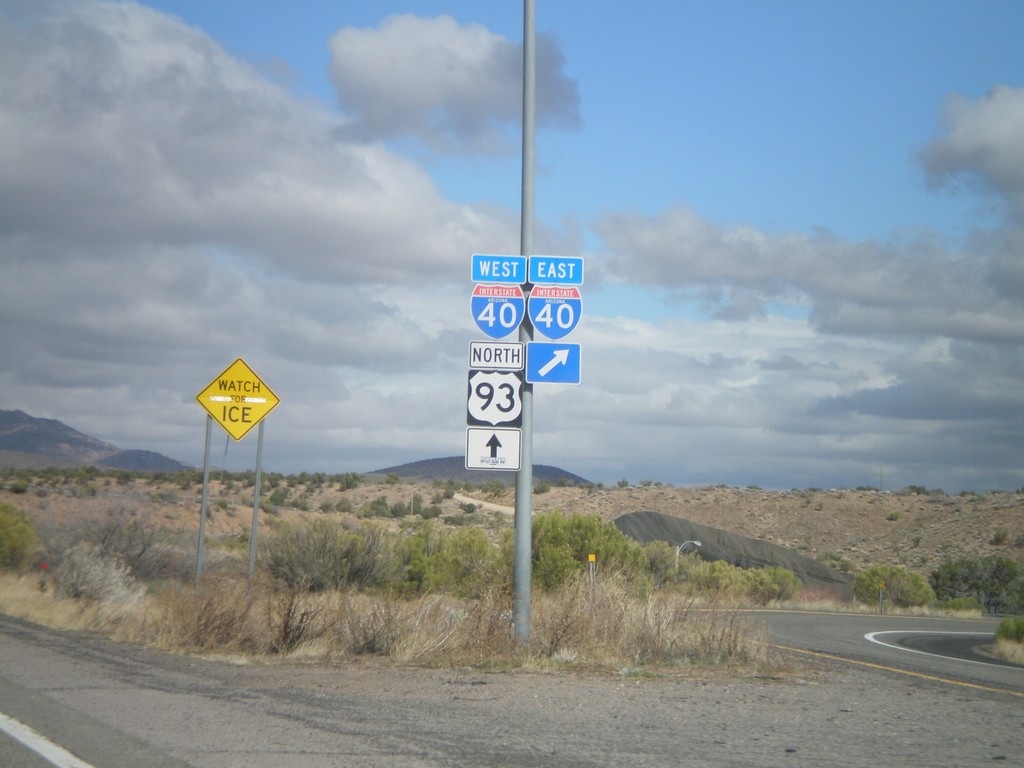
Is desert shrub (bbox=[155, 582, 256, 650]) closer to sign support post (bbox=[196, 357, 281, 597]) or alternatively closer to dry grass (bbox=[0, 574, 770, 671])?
dry grass (bbox=[0, 574, 770, 671])

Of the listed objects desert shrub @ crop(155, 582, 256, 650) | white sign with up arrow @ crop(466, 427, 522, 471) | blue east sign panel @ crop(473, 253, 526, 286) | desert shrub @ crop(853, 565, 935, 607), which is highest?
blue east sign panel @ crop(473, 253, 526, 286)

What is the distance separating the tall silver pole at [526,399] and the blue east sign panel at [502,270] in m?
0.15

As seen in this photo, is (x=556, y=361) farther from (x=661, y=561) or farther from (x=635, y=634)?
(x=661, y=561)

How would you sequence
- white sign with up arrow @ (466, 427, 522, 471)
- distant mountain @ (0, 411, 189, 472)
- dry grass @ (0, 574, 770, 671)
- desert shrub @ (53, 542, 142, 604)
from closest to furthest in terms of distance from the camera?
dry grass @ (0, 574, 770, 671), white sign with up arrow @ (466, 427, 522, 471), desert shrub @ (53, 542, 142, 604), distant mountain @ (0, 411, 189, 472)

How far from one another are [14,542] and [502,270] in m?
19.9

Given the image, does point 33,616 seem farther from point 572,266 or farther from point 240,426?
point 572,266

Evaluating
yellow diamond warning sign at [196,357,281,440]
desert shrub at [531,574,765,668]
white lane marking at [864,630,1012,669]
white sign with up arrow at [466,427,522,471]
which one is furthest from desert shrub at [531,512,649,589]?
white sign with up arrow at [466,427,522,471]

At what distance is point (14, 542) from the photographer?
26297 mm

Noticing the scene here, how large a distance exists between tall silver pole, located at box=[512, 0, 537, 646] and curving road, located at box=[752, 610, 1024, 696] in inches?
229

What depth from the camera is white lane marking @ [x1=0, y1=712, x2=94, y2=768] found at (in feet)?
21.9

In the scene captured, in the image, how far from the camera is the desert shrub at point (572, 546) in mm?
23984

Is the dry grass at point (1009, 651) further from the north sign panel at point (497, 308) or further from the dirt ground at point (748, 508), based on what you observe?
the dirt ground at point (748, 508)

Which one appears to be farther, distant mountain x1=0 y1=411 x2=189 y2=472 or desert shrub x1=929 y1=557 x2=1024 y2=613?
distant mountain x1=0 y1=411 x2=189 y2=472

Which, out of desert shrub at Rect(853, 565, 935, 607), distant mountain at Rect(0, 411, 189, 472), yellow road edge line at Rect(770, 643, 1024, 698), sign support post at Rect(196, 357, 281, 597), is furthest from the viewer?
distant mountain at Rect(0, 411, 189, 472)
